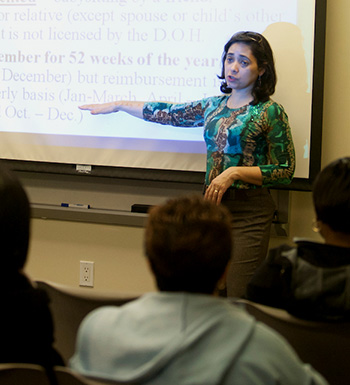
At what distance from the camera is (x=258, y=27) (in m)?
2.86

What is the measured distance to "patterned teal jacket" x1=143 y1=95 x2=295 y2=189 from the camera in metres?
2.47

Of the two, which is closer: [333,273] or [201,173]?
[333,273]

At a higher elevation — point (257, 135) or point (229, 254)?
point (257, 135)

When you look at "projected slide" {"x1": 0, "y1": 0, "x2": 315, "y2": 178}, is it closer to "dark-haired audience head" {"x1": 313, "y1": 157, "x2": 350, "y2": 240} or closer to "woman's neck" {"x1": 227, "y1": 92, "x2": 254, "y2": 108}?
"woman's neck" {"x1": 227, "y1": 92, "x2": 254, "y2": 108}

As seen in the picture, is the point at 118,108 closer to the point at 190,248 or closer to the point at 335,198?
the point at 335,198

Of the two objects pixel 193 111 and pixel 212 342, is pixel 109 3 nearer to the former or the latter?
pixel 193 111

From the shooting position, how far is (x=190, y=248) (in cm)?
108

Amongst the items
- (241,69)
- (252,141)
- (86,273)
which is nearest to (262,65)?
(241,69)

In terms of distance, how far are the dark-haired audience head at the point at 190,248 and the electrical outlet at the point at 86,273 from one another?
228 cm

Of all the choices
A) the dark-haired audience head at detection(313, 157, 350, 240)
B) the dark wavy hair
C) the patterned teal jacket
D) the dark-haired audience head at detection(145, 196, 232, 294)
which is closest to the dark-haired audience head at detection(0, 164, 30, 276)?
the dark-haired audience head at detection(145, 196, 232, 294)

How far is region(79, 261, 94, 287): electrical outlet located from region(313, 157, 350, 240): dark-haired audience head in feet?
6.85

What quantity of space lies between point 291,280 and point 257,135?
1.18 metres

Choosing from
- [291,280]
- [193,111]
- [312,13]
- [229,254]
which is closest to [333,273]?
[291,280]

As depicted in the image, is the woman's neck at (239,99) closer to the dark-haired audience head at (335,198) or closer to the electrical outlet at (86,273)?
the dark-haired audience head at (335,198)
